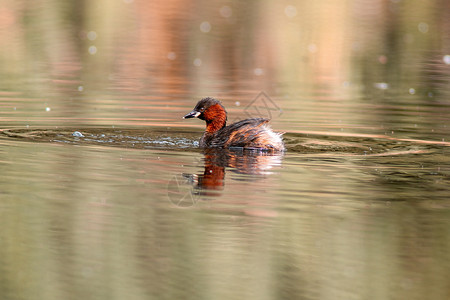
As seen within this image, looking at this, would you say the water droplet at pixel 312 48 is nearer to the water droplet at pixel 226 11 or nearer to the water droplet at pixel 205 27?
the water droplet at pixel 205 27

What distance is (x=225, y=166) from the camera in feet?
27.6

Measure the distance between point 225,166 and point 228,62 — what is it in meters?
11.9

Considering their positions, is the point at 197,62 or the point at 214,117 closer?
the point at 214,117

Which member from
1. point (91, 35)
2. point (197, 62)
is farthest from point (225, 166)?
point (91, 35)

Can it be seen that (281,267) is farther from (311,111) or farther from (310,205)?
(311,111)

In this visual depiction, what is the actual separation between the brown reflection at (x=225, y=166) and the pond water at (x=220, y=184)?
0.03m

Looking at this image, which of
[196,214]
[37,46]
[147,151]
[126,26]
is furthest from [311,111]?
[126,26]

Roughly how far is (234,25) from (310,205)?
72.1ft

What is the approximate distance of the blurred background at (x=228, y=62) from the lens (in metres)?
12.2

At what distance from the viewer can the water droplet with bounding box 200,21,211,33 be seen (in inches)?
1030

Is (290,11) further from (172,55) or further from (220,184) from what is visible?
(220,184)

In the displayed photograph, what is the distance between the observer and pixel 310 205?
268 inches

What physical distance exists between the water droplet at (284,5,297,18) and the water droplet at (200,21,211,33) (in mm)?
3900

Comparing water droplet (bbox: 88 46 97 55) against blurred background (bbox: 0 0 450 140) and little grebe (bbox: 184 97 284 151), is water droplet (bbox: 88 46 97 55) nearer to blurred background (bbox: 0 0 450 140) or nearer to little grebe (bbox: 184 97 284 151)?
blurred background (bbox: 0 0 450 140)
